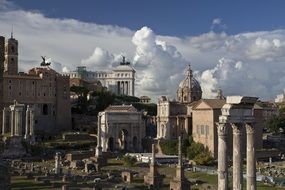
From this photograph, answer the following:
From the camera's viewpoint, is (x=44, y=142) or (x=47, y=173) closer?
(x=47, y=173)

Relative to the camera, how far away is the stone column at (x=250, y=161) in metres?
20.8

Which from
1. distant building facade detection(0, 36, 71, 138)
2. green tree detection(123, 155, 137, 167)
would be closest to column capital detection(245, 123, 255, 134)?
green tree detection(123, 155, 137, 167)

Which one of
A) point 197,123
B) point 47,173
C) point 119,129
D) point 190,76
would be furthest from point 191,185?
point 190,76

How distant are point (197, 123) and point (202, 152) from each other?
5176 mm

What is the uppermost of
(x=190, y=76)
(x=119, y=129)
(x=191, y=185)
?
(x=190, y=76)

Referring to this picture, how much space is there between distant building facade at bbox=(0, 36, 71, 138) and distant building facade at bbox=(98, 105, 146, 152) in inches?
447

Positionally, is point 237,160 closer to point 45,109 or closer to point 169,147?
point 169,147

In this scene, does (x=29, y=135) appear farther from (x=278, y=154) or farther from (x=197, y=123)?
(x=278, y=154)

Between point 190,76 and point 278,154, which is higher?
point 190,76

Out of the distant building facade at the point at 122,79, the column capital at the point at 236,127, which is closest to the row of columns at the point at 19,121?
the column capital at the point at 236,127

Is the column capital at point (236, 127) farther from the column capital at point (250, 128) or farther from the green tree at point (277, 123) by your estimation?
the green tree at point (277, 123)

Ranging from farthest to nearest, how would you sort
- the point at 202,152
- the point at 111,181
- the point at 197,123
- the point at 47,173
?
1. the point at 197,123
2. the point at 202,152
3. the point at 47,173
4. the point at 111,181

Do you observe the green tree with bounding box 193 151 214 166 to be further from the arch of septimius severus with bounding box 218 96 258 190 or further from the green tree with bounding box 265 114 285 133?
the arch of septimius severus with bounding box 218 96 258 190

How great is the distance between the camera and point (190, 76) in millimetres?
86312
